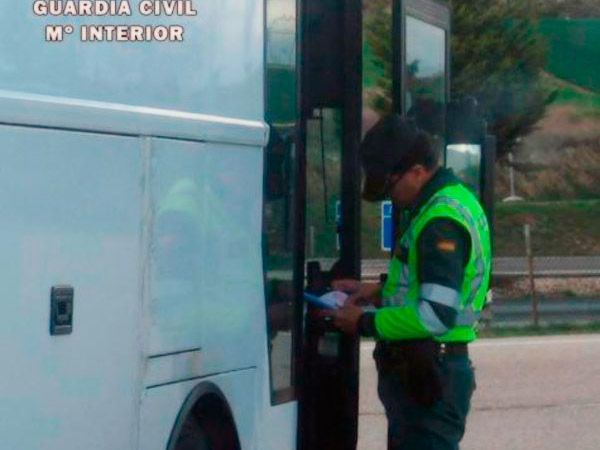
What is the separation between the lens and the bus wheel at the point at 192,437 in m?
5.77

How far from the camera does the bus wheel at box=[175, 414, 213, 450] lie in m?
5.77

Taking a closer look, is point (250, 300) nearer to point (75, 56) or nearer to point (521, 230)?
point (75, 56)

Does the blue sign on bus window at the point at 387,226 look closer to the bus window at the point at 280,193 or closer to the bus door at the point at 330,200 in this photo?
the bus door at the point at 330,200

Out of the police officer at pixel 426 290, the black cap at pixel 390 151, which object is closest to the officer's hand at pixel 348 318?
the police officer at pixel 426 290

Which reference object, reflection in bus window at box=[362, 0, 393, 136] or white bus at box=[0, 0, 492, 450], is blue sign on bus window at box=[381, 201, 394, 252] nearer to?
white bus at box=[0, 0, 492, 450]

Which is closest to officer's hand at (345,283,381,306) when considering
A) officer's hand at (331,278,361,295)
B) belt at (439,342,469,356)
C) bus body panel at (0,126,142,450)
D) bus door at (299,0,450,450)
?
officer's hand at (331,278,361,295)

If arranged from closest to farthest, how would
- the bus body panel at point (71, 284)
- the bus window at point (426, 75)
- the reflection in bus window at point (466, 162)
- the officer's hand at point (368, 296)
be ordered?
the bus body panel at point (71, 284) < the officer's hand at point (368, 296) < the bus window at point (426, 75) < the reflection in bus window at point (466, 162)

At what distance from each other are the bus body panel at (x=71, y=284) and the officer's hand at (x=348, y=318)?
140cm

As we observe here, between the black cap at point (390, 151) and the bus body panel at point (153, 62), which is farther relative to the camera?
the black cap at point (390, 151)

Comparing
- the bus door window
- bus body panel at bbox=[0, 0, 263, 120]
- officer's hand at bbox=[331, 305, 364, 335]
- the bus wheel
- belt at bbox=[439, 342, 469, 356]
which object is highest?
the bus door window

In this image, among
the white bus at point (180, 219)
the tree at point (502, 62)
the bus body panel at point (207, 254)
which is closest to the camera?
the white bus at point (180, 219)

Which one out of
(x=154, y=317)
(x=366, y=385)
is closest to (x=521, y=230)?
(x=366, y=385)

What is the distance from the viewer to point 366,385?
518 inches

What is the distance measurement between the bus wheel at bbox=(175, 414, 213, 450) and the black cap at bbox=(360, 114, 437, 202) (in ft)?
3.84
